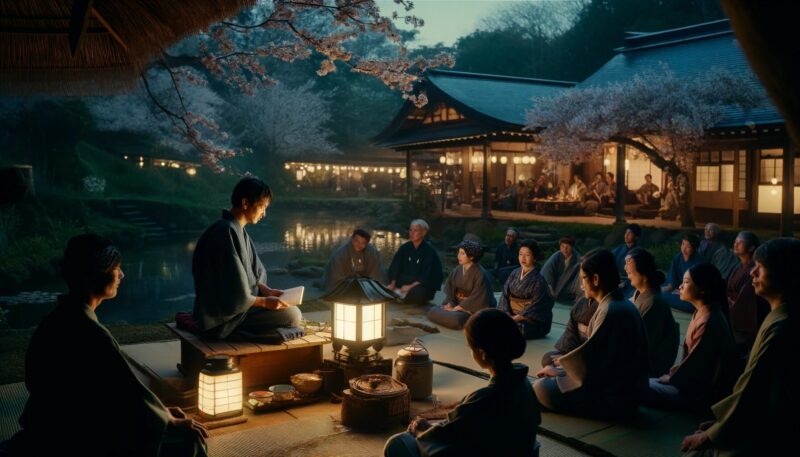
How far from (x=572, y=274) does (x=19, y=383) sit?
7.50m

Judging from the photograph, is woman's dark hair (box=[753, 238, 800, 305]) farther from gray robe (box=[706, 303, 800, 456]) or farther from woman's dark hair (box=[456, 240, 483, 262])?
woman's dark hair (box=[456, 240, 483, 262])

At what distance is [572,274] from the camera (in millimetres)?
10086

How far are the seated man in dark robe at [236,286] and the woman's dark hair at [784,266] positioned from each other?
352cm

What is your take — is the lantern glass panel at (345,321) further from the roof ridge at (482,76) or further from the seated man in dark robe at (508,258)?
the roof ridge at (482,76)

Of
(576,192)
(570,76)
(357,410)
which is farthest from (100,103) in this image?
(357,410)

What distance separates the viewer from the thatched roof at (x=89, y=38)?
4.75 m

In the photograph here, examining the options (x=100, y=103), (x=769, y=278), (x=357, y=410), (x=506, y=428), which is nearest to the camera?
(x=506, y=428)

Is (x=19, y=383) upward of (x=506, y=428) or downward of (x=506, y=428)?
downward

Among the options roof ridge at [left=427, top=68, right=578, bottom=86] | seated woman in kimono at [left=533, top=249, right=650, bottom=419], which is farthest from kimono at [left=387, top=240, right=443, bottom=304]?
roof ridge at [left=427, top=68, right=578, bottom=86]

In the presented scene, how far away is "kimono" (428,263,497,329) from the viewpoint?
27.7 feet

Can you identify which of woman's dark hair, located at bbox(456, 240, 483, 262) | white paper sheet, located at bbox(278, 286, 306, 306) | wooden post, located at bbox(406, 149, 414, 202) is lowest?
white paper sheet, located at bbox(278, 286, 306, 306)

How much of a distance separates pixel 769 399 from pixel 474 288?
214 inches

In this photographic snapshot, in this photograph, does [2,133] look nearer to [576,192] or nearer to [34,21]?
[576,192]

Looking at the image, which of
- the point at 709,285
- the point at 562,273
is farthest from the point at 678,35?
the point at 709,285
